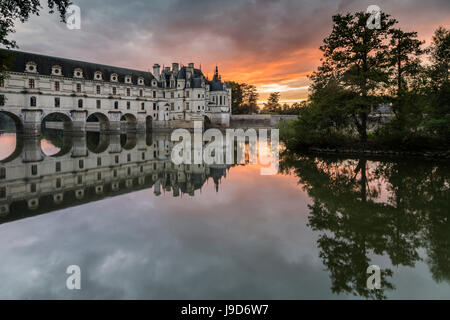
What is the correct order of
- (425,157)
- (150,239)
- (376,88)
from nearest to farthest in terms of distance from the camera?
1. (150,239)
2. (425,157)
3. (376,88)

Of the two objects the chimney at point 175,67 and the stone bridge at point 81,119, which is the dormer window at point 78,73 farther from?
the chimney at point 175,67

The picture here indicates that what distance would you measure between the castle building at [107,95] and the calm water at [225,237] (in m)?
20.0

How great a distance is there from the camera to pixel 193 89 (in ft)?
179

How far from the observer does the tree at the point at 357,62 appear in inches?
782

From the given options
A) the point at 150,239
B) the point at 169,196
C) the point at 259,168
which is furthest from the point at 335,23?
the point at 150,239

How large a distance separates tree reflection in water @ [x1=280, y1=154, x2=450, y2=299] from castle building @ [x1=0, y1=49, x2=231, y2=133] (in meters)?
25.3

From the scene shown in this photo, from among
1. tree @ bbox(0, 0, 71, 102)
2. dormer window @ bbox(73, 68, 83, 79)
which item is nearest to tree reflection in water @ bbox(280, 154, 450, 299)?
tree @ bbox(0, 0, 71, 102)

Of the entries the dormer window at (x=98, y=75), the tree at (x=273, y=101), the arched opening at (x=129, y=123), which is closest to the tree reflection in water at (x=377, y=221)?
the dormer window at (x=98, y=75)

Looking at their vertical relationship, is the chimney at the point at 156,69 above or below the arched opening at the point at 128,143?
above

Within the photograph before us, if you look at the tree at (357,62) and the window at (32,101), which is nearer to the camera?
the tree at (357,62)

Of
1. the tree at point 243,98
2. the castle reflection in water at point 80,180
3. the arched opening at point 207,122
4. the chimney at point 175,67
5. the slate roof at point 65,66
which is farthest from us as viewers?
the tree at point 243,98

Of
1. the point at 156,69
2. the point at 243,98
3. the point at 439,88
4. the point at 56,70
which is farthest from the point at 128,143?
the point at 243,98

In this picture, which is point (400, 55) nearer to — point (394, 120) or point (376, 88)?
point (376, 88)
